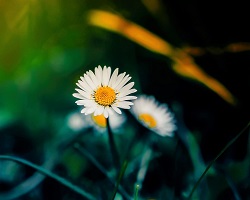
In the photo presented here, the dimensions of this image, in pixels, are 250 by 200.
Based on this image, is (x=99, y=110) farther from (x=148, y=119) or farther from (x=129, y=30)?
(x=129, y=30)

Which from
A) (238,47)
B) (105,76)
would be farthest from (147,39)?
(105,76)

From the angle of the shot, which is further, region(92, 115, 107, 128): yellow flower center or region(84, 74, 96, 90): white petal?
region(92, 115, 107, 128): yellow flower center

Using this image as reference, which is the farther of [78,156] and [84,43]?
[84,43]

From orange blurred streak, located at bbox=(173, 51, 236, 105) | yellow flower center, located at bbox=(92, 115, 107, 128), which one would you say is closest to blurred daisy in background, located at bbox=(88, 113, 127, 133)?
yellow flower center, located at bbox=(92, 115, 107, 128)

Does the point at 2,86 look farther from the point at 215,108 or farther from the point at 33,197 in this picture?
the point at 215,108

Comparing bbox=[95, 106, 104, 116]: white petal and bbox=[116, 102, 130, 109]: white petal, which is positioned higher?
bbox=[116, 102, 130, 109]: white petal

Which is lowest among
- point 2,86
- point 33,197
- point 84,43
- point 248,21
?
point 33,197

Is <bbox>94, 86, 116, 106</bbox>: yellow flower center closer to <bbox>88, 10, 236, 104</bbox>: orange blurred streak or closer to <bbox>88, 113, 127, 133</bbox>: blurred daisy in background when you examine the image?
<bbox>88, 113, 127, 133</bbox>: blurred daisy in background

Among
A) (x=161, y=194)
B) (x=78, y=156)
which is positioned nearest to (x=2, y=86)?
(x=78, y=156)
